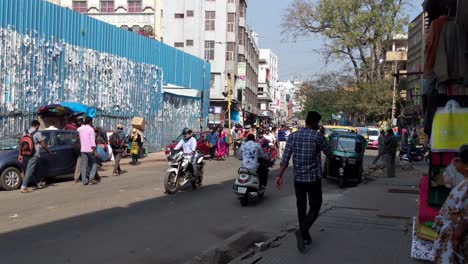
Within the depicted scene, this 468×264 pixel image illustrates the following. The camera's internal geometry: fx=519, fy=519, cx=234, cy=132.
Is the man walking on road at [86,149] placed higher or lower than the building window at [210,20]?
lower

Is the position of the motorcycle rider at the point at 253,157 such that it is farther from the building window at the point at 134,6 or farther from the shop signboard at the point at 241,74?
the building window at the point at 134,6

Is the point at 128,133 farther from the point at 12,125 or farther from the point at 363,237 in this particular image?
the point at 363,237

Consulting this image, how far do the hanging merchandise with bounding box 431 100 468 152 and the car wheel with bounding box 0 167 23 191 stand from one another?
10.5 m

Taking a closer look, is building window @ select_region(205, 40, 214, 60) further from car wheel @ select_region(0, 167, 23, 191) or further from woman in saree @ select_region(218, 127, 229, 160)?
car wheel @ select_region(0, 167, 23, 191)

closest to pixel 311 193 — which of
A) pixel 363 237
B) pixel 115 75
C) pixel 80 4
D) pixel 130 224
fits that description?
pixel 363 237

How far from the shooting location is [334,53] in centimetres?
4841

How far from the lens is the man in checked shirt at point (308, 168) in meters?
6.87

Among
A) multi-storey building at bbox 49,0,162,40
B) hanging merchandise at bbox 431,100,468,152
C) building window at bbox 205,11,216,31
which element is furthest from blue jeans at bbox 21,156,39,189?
multi-storey building at bbox 49,0,162,40

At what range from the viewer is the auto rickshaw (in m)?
15.7

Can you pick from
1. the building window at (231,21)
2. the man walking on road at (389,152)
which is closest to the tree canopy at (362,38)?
the building window at (231,21)

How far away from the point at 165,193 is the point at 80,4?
55.2 m

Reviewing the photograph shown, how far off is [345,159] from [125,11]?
51.0 meters

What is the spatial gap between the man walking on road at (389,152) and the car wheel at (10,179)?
11907mm

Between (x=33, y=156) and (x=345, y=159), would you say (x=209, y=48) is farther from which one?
(x=33, y=156)
